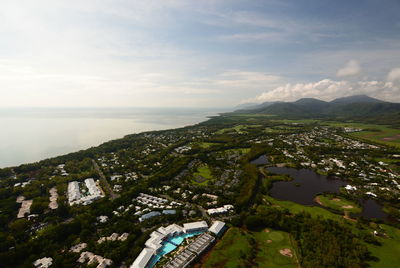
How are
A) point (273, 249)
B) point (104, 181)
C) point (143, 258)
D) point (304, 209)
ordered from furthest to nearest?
point (104, 181)
point (304, 209)
point (273, 249)
point (143, 258)

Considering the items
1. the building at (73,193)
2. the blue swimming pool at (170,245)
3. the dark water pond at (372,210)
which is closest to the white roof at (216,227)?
the blue swimming pool at (170,245)

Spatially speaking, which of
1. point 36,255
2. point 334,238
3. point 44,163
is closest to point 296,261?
point 334,238

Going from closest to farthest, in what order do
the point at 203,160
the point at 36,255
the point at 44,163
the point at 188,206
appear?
the point at 36,255, the point at 188,206, the point at 44,163, the point at 203,160

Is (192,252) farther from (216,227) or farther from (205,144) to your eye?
(205,144)

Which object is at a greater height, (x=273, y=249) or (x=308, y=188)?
(x=308, y=188)

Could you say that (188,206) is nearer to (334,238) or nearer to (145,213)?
(145,213)

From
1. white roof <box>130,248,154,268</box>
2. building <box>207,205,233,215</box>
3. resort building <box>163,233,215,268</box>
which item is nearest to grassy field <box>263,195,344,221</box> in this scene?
building <box>207,205,233,215</box>

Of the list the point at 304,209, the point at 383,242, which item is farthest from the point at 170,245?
the point at 383,242
